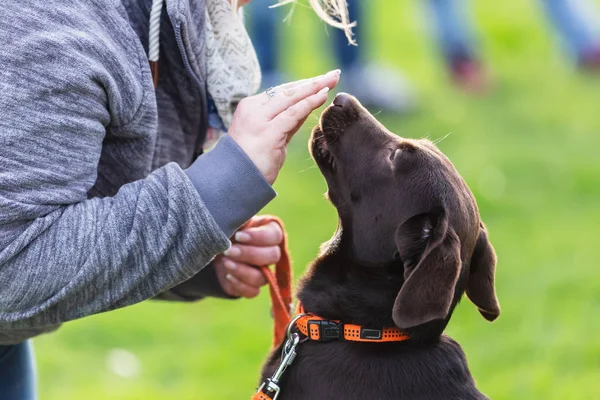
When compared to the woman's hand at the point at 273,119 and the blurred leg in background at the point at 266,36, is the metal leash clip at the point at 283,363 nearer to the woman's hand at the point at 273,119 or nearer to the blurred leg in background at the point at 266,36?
the woman's hand at the point at 273,119

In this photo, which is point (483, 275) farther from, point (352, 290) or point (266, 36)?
point (266, 36)

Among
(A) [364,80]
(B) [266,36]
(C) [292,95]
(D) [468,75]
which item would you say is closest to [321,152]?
(C) [292,95]

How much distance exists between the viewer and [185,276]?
2.00 metres

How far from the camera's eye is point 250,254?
2469mm

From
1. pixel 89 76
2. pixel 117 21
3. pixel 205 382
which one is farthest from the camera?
pixel 205 382

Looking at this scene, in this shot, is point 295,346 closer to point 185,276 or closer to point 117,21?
point 185,276

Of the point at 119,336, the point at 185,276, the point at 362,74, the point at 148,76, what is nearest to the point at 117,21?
the point at 148,76

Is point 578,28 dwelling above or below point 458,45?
above

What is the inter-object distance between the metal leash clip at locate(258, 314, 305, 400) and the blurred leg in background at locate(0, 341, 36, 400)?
682 millimetres

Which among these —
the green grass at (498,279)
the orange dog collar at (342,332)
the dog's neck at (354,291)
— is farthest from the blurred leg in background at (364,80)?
the orange dog collar at (342,332)

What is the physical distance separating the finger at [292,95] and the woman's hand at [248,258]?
52cm

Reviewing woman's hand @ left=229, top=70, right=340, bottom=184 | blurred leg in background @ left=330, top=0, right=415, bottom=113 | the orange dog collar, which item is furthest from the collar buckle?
blurred leg in background @ left=330, top=0, right=415, bottom=113

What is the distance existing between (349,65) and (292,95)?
5.13 m

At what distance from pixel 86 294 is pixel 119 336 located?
91.6 inches
